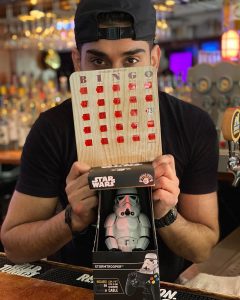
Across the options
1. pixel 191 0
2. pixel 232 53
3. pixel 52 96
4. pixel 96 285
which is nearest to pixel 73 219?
pixel 96 285

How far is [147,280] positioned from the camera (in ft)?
2.89

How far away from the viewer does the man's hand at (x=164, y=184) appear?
3.22 feet

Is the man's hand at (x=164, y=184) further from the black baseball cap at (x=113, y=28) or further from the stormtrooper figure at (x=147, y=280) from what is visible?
the black baseball cap at (x=113, y=28)

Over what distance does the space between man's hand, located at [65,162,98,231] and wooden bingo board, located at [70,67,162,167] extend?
31mm

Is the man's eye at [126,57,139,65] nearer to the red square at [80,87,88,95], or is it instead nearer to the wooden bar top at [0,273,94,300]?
the red square at [80,87,88,95]

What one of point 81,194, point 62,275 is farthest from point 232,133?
point 62,275

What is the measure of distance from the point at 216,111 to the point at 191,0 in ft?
6.27

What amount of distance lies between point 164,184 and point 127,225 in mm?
143

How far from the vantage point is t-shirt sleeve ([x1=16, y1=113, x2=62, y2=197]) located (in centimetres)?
132

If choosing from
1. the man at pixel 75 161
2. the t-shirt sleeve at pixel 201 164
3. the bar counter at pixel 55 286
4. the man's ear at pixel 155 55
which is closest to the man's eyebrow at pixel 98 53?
the man at pixel 75 161

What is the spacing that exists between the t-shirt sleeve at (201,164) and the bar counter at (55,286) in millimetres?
377

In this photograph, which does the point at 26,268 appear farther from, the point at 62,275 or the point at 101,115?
the point at 101,115

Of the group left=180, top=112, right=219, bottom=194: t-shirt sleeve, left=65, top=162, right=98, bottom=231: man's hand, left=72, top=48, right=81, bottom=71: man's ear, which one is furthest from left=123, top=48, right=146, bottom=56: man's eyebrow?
left=65, top=162, right=98, bottom=231: man's hand

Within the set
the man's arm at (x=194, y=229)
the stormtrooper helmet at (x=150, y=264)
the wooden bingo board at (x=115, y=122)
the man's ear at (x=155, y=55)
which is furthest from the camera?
the man's ear at (x=155, y=55)
